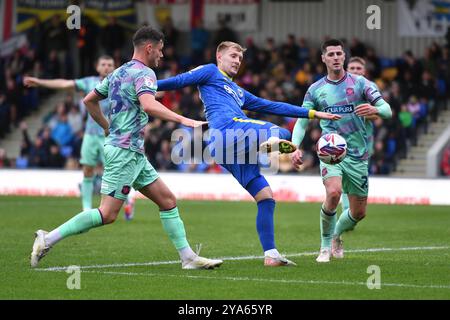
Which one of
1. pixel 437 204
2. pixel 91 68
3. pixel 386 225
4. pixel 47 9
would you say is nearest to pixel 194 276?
pixel 386 225

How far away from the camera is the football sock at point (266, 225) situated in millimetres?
11391

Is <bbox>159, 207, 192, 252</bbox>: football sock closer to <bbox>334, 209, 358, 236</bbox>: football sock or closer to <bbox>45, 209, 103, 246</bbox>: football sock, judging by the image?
<bbox>45, 209, 103, 246</bbox>: football sock

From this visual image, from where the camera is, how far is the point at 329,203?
12156mm

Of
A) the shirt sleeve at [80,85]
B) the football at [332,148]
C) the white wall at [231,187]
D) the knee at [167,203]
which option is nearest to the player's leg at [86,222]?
the knee at [167,203]

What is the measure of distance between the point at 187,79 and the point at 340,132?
219cm

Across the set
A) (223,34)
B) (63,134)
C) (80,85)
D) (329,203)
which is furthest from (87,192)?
(223,34)

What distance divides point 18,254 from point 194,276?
303cm

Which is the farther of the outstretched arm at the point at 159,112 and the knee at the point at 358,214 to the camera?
the knee at the point at 358,214

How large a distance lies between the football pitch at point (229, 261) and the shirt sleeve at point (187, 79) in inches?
76.5

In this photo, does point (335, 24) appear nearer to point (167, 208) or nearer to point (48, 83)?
point (48, 83)

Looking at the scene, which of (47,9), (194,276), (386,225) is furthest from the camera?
(47,9)

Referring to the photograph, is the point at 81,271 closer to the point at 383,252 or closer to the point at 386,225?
the point at 383,252

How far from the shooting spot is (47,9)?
115 ft

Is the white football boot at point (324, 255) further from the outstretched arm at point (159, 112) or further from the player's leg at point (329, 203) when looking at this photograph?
the outstretched arm at point (159, 112)
